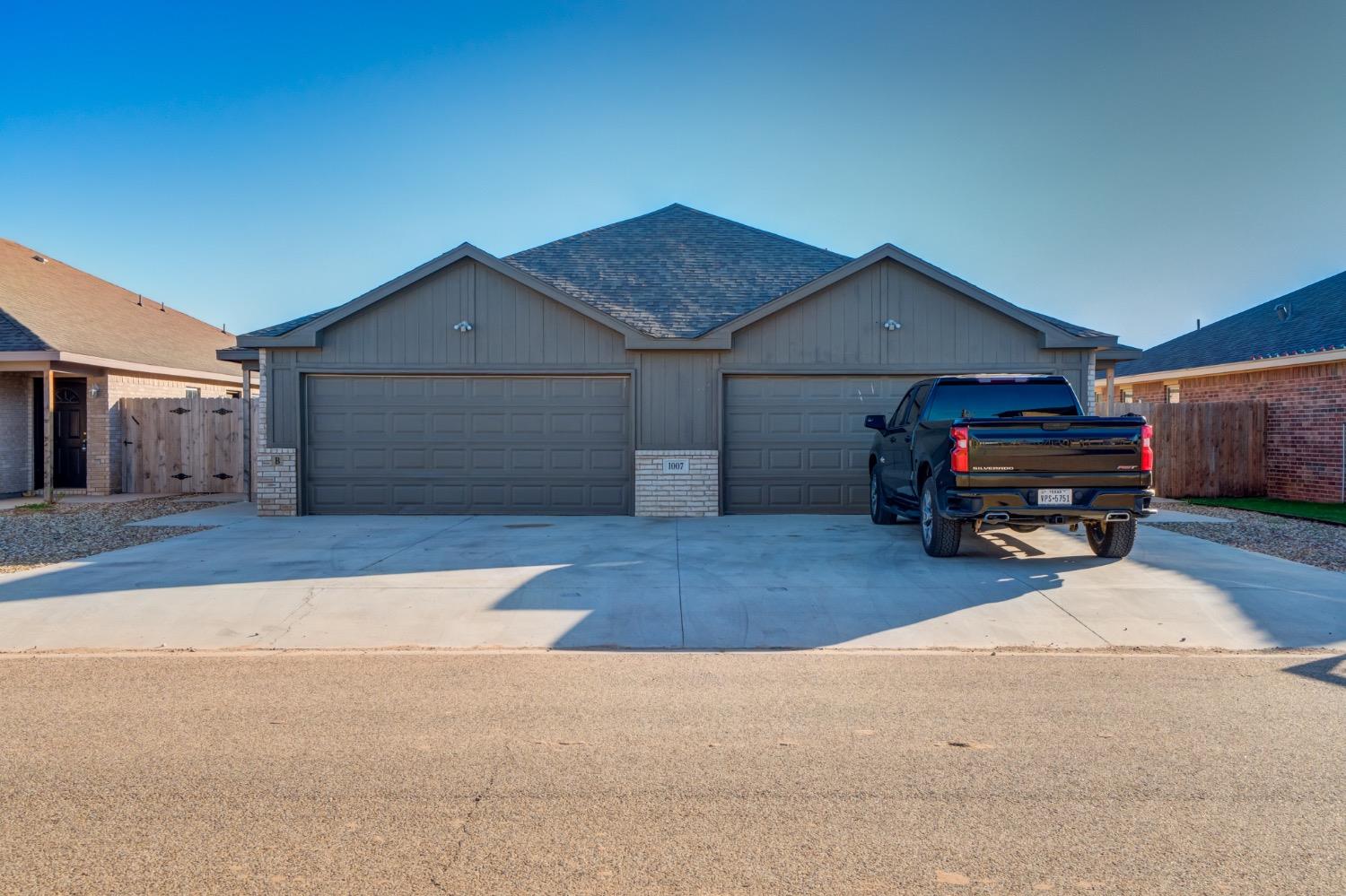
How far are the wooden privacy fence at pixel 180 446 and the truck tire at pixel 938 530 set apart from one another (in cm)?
1452

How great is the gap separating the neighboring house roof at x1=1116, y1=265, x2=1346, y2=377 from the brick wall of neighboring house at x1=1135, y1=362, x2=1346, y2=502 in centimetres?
52

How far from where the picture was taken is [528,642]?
633cm

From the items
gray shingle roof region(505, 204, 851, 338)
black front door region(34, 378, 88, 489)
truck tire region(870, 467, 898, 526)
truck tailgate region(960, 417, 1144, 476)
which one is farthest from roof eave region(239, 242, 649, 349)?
black front door region(34, 378, 88, 489)

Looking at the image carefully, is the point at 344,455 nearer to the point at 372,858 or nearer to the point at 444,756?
the point at 444,756

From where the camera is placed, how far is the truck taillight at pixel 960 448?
8.23 m

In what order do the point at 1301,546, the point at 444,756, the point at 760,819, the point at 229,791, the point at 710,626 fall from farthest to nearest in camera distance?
the point at 1301,546
the point at 710,626
the point at 444,756
the point at 229,791
the point at 760,819

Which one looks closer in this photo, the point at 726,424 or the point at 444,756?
the point at 444,756

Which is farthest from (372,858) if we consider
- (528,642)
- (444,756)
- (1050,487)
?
(1050,487)

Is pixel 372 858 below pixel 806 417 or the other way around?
below

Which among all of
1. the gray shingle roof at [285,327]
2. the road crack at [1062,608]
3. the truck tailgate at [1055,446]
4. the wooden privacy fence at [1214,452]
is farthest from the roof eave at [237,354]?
the wooden privacy fence at [1214,452]

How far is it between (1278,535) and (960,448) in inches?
253

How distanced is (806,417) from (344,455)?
7.64 m

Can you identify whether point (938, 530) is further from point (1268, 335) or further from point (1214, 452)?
point (1268, 335)

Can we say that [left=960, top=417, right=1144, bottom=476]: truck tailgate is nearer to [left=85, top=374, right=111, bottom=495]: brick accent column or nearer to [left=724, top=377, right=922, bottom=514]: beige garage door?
[left=724, top=377, right=922, bottom=514]: beige garage door
